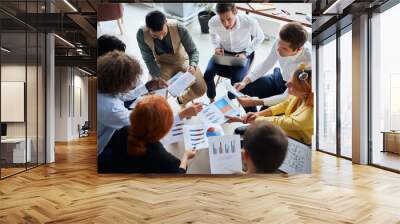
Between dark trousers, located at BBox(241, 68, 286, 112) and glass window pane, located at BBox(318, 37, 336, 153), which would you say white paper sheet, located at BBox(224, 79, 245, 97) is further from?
glass window pane, located at BBox(318, 37, 336, 153)

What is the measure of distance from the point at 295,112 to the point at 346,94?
337 cm

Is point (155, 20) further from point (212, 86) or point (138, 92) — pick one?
point (212, 86)

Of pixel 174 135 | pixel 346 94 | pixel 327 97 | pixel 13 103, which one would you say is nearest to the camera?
pixel 174 135

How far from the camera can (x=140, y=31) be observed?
21.4ft

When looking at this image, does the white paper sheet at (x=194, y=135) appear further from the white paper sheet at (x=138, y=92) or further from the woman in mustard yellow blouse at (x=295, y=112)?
the white paper sheet at (x=138, y=92)

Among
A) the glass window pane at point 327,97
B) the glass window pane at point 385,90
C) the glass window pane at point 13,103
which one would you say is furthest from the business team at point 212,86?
the glass window pane at point 327,97

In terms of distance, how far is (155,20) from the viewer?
6.54 meters

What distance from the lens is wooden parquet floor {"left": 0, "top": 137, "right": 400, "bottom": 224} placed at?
158 inches

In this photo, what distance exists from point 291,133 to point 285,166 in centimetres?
57

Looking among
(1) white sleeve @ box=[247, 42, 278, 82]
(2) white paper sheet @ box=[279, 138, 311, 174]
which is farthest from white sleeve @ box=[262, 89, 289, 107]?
(2) white paper sheet @ box=[279, 138, 311, 174]

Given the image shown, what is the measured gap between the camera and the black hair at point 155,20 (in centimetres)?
652

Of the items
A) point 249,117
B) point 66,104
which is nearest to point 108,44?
point 249,117

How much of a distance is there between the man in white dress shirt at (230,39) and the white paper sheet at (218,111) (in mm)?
123

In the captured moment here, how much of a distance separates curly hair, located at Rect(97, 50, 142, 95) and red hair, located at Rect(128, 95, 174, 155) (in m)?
0.42
